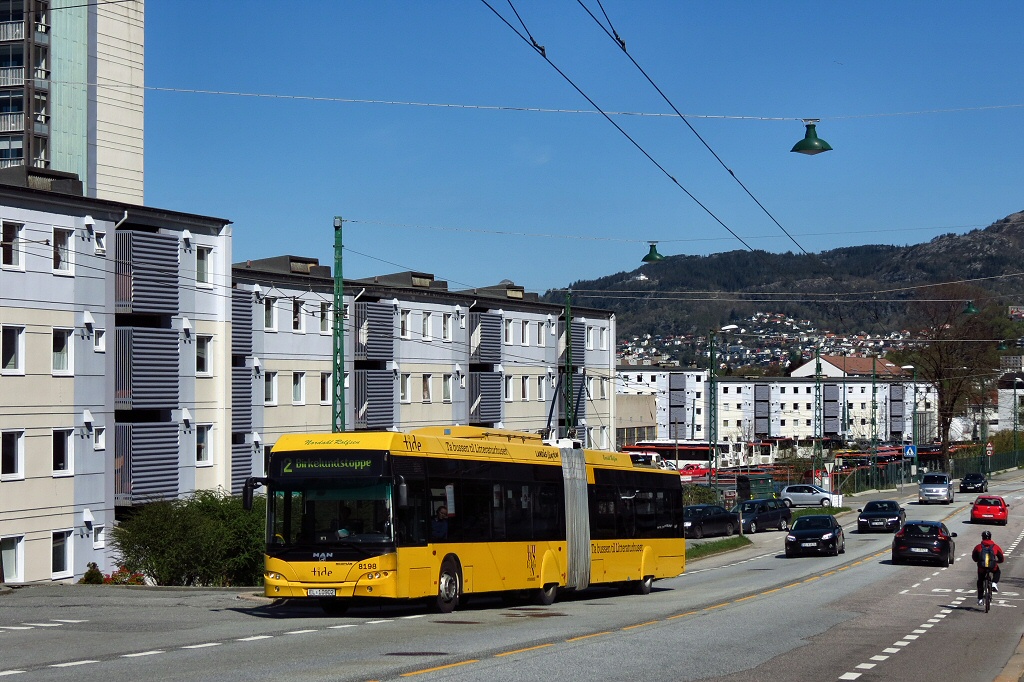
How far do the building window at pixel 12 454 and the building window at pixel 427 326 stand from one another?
2688cm

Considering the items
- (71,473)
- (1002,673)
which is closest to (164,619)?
(1002,673)

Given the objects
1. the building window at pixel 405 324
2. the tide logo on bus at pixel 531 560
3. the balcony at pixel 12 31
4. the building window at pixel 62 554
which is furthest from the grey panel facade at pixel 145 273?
the balcony at pixel 12 31

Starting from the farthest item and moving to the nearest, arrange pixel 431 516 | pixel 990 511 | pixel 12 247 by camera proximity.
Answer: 1. pixel 990 511
2. pixel 12 247
3. pixel 431 516

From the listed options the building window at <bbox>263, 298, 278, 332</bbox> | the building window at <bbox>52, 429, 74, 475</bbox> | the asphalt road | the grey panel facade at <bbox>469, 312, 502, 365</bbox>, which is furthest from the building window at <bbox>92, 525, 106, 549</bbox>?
the grey panel facade at <bbox>469, 312, 502, 365</bbox>

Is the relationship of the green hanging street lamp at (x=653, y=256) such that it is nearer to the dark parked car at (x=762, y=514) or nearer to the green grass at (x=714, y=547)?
the green grass at (x=714, y=547)

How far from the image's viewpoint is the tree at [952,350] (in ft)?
331

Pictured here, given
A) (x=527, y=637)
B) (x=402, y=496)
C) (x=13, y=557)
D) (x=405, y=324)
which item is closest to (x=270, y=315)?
(x=405, y=324)

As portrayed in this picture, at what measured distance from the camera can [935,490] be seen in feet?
246

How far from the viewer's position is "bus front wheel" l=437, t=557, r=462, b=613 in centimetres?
2119

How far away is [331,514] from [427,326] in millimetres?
41737

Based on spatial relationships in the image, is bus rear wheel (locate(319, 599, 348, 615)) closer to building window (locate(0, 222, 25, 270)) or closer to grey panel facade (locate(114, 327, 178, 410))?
building window (locate(0, 222, 25, 270))

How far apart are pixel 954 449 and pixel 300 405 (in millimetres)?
88650

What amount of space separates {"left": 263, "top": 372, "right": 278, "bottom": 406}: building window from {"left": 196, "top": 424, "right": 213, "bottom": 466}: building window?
6499 millimetres

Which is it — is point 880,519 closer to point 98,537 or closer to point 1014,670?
point 98,537
